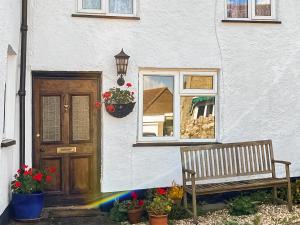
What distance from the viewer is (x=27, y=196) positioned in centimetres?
652

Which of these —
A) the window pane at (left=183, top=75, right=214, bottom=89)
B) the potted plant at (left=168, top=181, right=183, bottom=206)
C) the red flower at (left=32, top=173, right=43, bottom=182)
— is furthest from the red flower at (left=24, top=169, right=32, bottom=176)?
the window pane at (left=183, top=75, right=214, bottom=89)

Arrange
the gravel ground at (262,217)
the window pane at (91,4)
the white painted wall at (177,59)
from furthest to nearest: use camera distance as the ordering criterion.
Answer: the window pane at (91,4), the white painted wall at (177,59), the gravel ground at (262,217)

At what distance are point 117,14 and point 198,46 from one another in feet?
5.03

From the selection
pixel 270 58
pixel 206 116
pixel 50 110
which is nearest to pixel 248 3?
pixel 270 58

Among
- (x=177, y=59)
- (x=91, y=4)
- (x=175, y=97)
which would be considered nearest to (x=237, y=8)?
(x=177, y=59)

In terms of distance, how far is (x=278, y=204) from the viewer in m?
7.57

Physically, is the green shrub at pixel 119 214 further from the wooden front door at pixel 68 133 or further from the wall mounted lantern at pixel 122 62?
the wall mounted lantern at pixel 122 62

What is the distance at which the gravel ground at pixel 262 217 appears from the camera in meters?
6.68

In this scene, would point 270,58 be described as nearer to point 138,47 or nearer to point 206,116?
point 206,116

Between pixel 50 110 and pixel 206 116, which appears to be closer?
pixel 50 110

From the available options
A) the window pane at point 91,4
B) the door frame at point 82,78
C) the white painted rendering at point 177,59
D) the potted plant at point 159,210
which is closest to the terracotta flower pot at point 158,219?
the potted plant at point 159,210

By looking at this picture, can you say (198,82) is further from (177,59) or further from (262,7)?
(262,7)

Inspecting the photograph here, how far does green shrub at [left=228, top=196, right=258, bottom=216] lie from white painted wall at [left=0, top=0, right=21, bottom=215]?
353 cm

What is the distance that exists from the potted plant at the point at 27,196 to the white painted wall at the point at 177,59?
2.34ft
